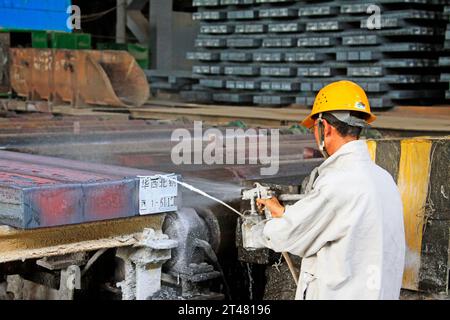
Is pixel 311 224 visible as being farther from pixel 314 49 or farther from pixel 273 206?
pixel 314 49

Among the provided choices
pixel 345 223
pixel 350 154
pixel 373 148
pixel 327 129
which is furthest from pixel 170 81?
pixel 345 223

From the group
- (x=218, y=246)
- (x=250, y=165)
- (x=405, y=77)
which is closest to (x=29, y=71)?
(x=405, y=77)

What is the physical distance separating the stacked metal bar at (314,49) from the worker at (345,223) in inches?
206

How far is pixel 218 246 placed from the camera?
3471 millimetres

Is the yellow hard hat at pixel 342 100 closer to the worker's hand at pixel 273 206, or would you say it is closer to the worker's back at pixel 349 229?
the worker's back at pixel 349 229

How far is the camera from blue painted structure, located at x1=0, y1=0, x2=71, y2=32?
30.5 feet

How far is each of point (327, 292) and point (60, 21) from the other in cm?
798

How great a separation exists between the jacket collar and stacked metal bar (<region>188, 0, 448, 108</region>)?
17.3ft

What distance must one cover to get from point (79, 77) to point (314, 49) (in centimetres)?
265

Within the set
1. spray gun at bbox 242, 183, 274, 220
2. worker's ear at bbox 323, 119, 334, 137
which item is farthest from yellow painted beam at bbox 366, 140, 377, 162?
worker's ear at bbox 323, 119, 334, 137

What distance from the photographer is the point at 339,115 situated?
242cm

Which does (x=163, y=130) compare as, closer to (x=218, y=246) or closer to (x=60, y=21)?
(x=218, y=246)

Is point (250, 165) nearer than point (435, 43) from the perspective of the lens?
Yes

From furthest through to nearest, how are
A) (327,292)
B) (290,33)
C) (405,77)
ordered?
(290,33), (405,77), (327,292)
